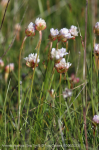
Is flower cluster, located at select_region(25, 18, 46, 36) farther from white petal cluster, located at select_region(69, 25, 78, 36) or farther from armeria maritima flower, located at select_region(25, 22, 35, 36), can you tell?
white petal cluster, located at select_region(69, 25, 78, 36)

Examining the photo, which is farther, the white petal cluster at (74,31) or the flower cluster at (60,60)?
the white petal cluster at (74,31)

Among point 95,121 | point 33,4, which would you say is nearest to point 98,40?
point 33,4

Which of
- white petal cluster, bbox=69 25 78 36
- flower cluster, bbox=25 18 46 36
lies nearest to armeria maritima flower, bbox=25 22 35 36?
flower cluster, bbox=25 18 46 36

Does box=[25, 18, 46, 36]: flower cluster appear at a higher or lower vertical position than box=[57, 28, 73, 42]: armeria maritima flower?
higher

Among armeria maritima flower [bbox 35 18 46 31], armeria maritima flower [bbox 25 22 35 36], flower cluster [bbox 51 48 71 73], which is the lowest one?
flower cluster [bbox 51 48 71 73]

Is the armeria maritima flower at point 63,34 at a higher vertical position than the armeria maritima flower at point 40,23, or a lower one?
lower

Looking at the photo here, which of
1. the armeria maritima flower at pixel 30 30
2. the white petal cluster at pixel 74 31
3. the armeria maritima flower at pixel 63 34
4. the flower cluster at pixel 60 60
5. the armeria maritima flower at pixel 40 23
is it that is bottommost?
the flower cluster at pixel 60 60

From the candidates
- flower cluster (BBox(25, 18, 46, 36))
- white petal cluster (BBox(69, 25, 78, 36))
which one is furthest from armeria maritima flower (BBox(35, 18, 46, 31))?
white petal cluster (BBox(69, 25, 78, 36))

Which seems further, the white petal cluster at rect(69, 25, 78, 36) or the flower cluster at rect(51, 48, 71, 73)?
the white petal cluster at rect(69, 25, 78, 36)

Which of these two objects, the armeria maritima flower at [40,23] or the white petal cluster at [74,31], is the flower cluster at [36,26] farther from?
the white petal cluster at [74,31]

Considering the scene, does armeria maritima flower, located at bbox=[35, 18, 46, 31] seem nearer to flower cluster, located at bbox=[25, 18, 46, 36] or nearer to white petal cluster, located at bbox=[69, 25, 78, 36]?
flower cluster, located at bbox=[25, 18, 46, 36]

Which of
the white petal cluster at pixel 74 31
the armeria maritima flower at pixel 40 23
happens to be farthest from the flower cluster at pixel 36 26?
the white petal cluster at pixel 74 31
